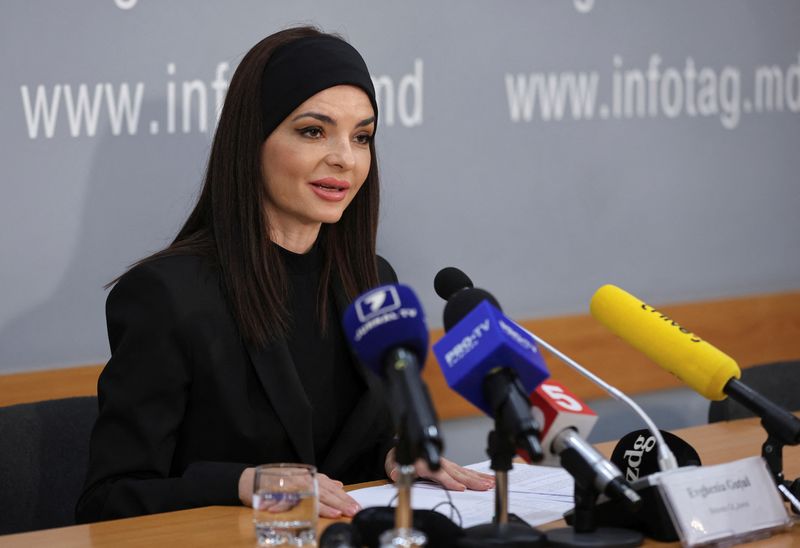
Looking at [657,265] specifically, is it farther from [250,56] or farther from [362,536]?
[362,536]

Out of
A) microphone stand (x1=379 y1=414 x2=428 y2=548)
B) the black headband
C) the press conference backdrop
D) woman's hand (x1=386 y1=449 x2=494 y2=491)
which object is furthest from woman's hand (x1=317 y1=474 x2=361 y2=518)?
the press conference backdrop

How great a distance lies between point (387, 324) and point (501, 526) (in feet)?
1.31

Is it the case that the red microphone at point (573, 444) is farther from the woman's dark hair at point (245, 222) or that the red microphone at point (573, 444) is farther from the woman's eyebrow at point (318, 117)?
the woman's eyebrow at point (318, 117)

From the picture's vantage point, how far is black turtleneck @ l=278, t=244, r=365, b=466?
2.47 metres

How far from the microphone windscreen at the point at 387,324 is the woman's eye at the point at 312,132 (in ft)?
3.84

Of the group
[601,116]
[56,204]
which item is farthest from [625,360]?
[56,204]

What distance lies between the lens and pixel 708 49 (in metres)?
3.97

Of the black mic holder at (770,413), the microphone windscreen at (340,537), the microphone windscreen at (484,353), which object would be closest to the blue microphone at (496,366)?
the microphone windscreen at (484,353)

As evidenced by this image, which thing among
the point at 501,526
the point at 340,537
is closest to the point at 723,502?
the point at 501,526

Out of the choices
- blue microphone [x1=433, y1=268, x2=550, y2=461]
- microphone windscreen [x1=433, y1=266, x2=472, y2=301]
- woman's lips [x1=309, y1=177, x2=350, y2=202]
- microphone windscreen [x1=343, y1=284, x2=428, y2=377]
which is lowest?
blue microphone [x1=433, y1=268, x2=550, y2=461]

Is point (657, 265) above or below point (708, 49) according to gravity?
below

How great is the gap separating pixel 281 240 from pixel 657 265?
5.92 feet

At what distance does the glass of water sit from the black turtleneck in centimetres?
80

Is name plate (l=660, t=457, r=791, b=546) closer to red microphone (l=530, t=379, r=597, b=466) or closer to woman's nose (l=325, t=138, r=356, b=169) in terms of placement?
red microphone (l=530, t=379, r=597, b=466)
